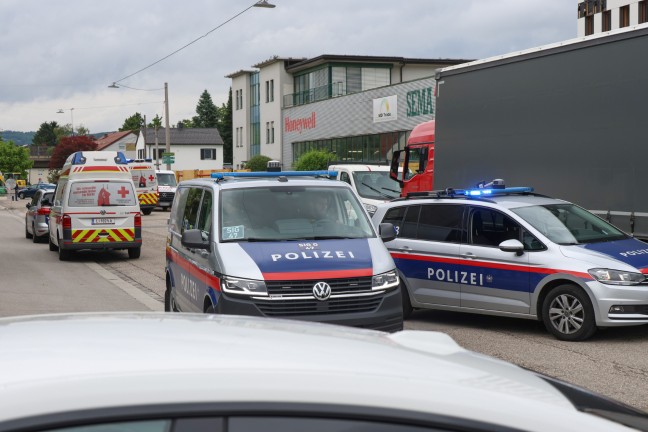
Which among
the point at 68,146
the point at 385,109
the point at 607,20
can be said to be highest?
the point at 607,20

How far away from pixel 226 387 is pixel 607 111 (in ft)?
35.1

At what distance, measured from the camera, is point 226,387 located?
1896 mm

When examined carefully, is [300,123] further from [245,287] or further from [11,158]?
[11,158]

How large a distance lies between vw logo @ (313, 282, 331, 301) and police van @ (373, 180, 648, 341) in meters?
2.85

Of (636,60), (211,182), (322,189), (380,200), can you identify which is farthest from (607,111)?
(380,200)

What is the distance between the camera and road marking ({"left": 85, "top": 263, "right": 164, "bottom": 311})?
13698 mm

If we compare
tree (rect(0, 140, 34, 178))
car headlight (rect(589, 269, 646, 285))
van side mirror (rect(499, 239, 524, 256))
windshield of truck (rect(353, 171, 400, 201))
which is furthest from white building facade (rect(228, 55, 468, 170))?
tree (rect(0, 140, 34, 178))

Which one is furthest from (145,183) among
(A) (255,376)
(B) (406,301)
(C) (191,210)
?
(A) (255,376)

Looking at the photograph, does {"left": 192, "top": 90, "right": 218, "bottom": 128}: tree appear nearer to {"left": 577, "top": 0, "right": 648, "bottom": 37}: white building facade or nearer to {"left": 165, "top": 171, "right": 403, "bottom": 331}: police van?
{"left": 577, "top": 0, "right": 648, "bottom": 37}: white building facade

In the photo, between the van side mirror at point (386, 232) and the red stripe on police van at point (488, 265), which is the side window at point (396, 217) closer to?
the red stripe on police van at point (488, 265)

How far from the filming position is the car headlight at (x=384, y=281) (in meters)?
8.44

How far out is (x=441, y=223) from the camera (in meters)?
11.3

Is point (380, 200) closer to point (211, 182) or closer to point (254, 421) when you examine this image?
point (211, 182)

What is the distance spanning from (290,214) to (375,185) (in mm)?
12658
